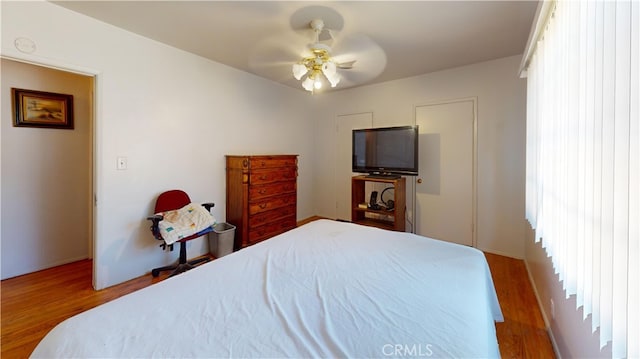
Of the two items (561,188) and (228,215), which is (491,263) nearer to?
(561,188)

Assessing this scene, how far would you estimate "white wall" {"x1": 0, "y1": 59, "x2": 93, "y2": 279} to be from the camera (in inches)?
104

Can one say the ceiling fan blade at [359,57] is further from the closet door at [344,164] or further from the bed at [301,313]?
the bed at [301,313]

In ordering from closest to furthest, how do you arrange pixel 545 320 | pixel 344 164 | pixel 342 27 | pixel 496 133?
pixel 545 320
pixel 342 27
pixel 496 133
pixel 344 164

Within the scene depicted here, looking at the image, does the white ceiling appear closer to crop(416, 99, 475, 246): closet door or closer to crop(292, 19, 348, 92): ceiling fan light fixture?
crop(292, 19, 348, 92): ceiling fan light fixture

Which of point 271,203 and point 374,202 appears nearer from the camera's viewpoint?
point 271,203

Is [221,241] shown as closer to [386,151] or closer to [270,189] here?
[270,189]

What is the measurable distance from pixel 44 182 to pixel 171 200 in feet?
4.58

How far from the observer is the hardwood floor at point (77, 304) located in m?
1.75

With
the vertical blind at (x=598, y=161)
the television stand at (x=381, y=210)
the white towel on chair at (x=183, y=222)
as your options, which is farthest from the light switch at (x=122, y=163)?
the vertical blind at (x=598, y=161)

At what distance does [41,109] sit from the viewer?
2797 millimetres

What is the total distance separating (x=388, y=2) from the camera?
203cm

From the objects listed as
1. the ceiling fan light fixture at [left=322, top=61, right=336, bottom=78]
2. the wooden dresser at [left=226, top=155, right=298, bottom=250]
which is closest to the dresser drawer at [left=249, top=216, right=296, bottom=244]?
the wooden dresser at [left=226, top=155, right=298, bottom=250]

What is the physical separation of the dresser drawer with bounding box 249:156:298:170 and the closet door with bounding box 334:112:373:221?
107 cm

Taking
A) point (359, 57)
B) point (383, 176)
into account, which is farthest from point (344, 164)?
point (359, 57)
